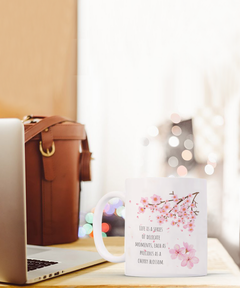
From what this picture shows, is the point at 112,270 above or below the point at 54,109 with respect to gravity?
below

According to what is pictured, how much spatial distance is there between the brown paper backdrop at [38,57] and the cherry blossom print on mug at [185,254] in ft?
2.24

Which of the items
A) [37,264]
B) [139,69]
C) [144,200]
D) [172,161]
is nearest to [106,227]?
[172,161]

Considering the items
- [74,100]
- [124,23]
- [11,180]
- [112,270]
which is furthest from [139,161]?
[11,180]

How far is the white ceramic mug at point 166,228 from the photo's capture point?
1.92 ft

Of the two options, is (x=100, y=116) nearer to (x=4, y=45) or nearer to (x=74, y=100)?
(x=74, y=100)

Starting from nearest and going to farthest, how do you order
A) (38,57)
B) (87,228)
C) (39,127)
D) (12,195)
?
(12,195), (39,127), (38,57), (87,228)

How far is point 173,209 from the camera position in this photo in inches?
23.2

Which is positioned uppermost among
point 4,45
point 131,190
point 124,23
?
point 124,23

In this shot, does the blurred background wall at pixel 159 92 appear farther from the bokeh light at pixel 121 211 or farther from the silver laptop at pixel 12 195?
the silver laptop at pixel 12 195

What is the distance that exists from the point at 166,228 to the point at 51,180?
0.46 m

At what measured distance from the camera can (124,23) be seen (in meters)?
1.53

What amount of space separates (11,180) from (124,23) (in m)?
1.12

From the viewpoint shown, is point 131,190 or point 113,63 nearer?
point 131,190

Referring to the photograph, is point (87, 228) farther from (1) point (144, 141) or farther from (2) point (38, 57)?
(2) point (38, 57)
